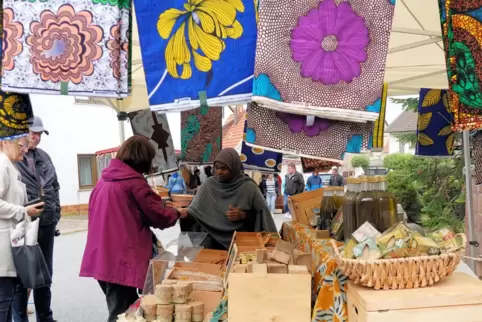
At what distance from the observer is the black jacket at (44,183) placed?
3.84 meters

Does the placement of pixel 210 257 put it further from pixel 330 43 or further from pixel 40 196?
pixel 40 196

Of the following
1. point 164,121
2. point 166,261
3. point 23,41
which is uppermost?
point 23,41

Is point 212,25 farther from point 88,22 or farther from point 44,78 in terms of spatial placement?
point 44,78

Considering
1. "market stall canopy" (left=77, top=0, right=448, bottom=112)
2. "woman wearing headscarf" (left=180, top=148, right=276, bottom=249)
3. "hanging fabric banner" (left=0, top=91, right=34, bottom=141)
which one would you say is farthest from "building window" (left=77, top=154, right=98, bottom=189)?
"hanging fabric banner" (left=0, top=91, right=34, bottom=141)

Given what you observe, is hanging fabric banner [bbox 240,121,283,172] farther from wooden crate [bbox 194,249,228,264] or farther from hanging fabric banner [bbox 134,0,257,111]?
hanging fabric banner [bbox 134,0,257,111]

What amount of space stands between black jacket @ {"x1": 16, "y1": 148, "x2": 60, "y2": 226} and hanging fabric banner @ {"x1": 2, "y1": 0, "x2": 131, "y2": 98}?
2083 millimetres

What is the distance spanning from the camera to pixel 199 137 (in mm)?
4496

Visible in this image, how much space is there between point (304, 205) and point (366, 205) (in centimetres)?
125

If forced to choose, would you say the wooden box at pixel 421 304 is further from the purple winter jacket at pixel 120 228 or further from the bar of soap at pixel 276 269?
the purple winter jacket at pixel 120 228

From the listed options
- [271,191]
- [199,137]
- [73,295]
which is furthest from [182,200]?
[271,191]

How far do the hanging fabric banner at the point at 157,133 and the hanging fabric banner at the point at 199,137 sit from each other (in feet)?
0.50

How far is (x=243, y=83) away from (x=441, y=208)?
690 cm

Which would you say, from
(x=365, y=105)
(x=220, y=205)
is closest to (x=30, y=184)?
(x=220, y=205)

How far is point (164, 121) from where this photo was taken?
449 cm
